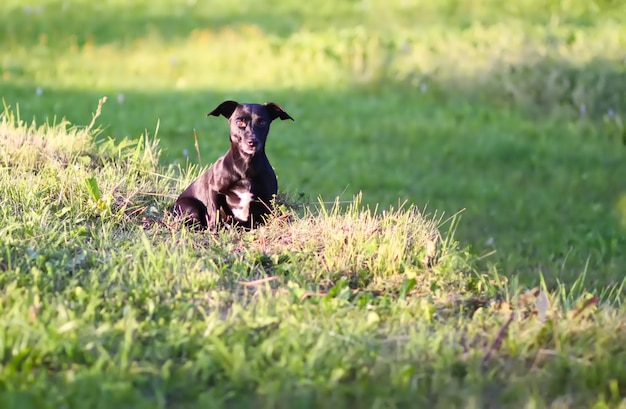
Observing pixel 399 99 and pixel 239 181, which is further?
pixel 399 99

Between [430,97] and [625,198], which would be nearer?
[625,198]

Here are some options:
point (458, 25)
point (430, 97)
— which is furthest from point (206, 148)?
point (458, 25)

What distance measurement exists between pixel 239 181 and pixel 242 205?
0.18 meters

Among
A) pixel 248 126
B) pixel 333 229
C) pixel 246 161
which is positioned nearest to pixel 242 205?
pixel 246 161

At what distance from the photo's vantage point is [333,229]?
5.74 m

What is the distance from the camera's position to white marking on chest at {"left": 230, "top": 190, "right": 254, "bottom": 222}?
6.18 metres

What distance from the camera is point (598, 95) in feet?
38.4

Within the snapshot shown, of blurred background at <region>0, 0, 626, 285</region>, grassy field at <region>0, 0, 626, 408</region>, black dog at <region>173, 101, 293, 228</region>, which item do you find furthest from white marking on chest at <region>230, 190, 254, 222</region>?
blurred background at <region>0, 0, 626, 285</region>

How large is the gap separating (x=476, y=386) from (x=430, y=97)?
343 inches

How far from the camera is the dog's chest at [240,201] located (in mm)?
6176

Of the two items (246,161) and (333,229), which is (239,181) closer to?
(246,161)

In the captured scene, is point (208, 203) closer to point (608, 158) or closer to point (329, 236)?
point (329, 236)

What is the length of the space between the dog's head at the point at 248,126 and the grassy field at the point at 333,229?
0.56 meters

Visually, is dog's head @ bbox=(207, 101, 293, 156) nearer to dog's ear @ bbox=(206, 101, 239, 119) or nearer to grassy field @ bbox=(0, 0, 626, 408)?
dog's ear @ bbox=(206, 101, 239, 119)
